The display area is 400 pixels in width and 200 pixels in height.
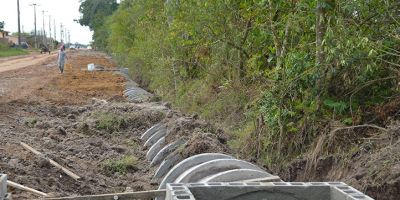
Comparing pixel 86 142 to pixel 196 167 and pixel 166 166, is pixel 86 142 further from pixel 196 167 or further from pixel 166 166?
pixel 196 167

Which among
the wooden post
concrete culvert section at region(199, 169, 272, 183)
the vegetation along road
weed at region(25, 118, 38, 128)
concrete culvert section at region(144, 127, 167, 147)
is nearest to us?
the wooden post

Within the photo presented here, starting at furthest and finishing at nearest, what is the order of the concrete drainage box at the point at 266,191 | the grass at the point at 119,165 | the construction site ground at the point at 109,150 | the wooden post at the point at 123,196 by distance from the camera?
1. the grass at the point at 119,165
2. the construction site ground at the point at 109,150
3. the wooden post at the point at 123,196
4. the concrete drainage box at the point at 266,191

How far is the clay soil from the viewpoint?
6.88m

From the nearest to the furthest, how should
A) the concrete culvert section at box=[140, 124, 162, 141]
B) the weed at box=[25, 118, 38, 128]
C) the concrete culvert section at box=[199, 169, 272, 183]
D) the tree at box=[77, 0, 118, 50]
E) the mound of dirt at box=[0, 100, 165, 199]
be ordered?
the concrete culvert section at box=[199, 169, 272, 183], the mound of dirt at box=[0, 100, 165, 199], the concrete culvert section at box=[140, 124, 162, 141], the weed at box=[25, 118, 38, 128], the tree at box=[77, 0, 118, 50]

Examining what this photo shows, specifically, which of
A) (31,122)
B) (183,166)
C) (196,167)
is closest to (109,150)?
(31,122)

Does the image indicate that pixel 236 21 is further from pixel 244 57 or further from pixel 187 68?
pixel 187 68

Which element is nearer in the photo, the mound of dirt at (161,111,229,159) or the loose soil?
the loose soil

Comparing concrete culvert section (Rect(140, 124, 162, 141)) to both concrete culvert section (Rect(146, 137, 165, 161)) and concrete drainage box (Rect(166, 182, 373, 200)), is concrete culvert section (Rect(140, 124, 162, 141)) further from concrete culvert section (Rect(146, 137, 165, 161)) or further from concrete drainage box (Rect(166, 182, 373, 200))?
concrete drainage box (Rect(166, 182, 373, 200))

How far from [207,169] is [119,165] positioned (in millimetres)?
2943

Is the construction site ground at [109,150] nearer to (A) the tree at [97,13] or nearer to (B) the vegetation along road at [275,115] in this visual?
(B) the vegetation along road at [275,115]

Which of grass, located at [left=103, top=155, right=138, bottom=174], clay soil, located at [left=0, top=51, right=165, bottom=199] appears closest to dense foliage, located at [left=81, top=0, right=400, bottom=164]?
grass, located at [left=103, top=155, right=138, bottom=174]

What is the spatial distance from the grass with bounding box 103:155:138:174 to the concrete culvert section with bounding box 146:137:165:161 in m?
0.36

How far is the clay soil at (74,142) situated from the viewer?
22.6ft

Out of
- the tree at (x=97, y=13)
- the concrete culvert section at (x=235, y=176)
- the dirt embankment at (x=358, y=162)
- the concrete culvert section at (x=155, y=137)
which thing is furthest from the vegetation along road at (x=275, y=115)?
the tree at (x=97, y=13)
